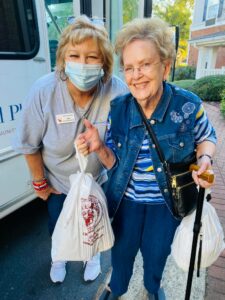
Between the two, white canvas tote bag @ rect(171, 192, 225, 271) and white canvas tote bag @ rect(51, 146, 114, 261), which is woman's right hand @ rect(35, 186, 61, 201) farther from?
white canvas tote bag @ rect(171, 192, 225, 271)

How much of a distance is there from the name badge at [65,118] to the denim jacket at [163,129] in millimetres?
277

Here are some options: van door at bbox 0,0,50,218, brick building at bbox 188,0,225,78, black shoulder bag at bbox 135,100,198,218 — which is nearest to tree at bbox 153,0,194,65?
brick building at bbox 188,0,225,78

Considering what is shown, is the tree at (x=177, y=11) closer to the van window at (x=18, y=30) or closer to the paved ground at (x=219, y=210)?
the paved ground at (x=219, y=210)

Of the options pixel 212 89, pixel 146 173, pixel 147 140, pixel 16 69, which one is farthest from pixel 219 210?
pixel 212 89

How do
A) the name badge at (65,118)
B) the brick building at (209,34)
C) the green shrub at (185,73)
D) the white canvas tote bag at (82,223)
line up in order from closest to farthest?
the white canvas tote bag at (82,223)
the name badge at (65,118)
the brick building at (209,34)
the green shrub at (185,73)

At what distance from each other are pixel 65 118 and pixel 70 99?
→ 4.8 inches

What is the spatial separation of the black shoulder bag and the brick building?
50.4 feet

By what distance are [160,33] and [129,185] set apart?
2.67 feet

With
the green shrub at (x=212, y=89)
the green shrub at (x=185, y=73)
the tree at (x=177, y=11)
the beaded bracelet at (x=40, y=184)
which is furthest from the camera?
the tree at (x=177, y=11)

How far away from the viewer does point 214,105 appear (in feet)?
30.6

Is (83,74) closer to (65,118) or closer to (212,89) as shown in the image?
(65,118)

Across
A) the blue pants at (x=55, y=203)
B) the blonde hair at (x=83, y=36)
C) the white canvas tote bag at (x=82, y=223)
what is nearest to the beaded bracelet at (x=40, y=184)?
the blue pants at (x=55, y=203)

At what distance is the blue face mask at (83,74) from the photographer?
1.47 meters

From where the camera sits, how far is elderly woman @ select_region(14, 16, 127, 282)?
146 cm
